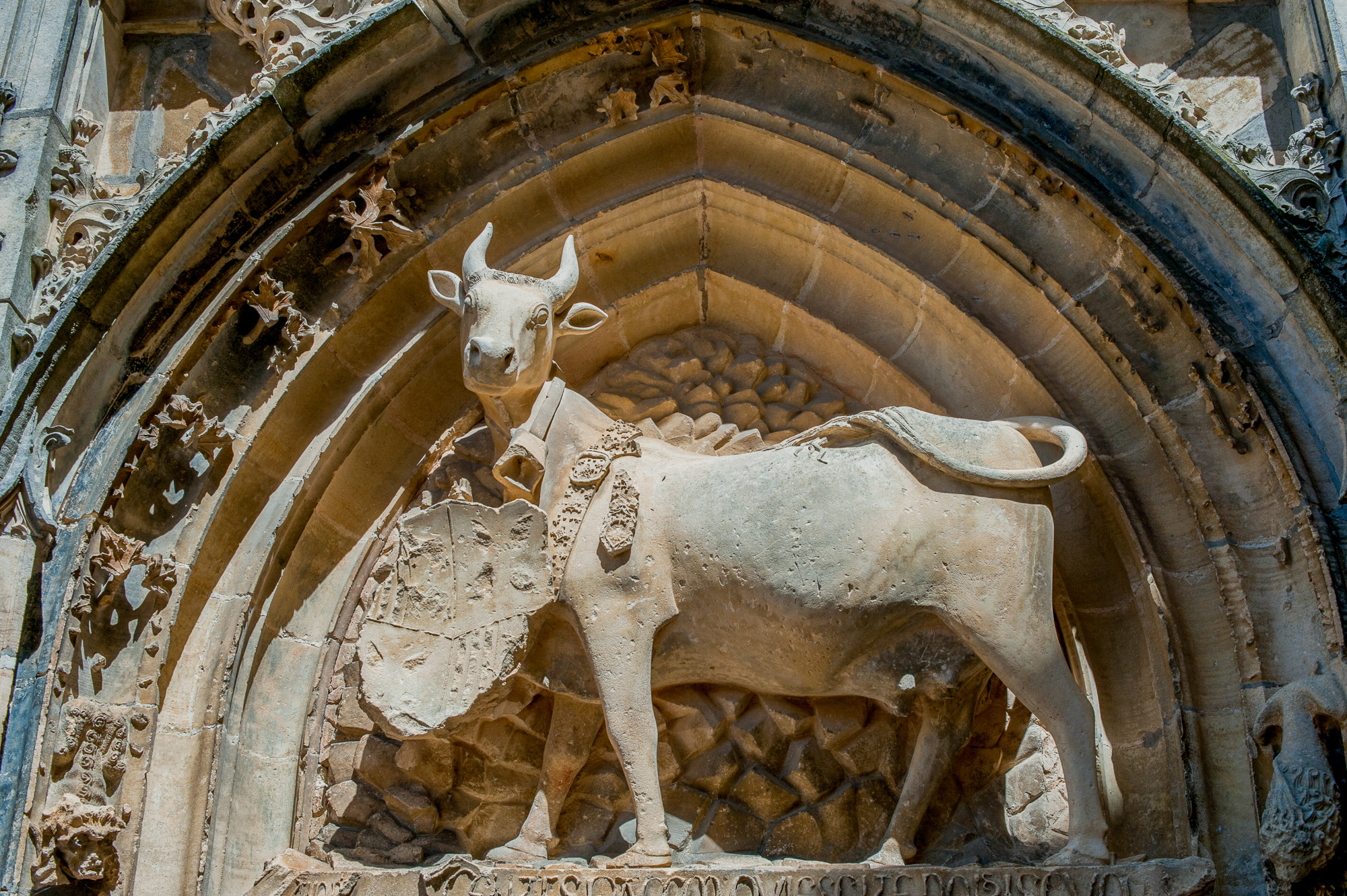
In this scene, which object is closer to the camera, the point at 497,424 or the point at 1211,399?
the point at 1211,399

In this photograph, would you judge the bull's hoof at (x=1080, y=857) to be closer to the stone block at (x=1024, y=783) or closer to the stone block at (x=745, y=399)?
the stone block at (x=1024, y=783)

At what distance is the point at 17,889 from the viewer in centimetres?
450

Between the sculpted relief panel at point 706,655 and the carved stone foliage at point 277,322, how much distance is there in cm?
66

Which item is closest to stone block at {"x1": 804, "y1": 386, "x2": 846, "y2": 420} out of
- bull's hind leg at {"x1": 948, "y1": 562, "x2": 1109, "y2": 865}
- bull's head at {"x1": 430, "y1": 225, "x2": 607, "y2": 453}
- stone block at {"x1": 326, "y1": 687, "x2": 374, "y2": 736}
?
bull's head at {"x1": 430, "y1": 225, "x2": 607, "y2": 453}

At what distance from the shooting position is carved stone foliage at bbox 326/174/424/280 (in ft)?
18.6

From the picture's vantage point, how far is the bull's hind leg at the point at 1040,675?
4.64m

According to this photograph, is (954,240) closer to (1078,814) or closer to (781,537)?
(781,537)

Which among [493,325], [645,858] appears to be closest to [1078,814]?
[645,858]

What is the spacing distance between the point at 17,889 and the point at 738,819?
2557mm

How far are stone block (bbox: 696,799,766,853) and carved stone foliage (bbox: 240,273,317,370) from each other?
2581mm

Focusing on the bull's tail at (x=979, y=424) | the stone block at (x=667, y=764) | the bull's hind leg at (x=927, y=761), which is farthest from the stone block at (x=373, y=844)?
the bull's tail at (x=979, y=424)

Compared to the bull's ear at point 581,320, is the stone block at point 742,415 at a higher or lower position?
lower

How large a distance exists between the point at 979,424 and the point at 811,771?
1.49 m

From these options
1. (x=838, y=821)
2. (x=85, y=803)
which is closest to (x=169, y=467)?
(x=85, y=803)
